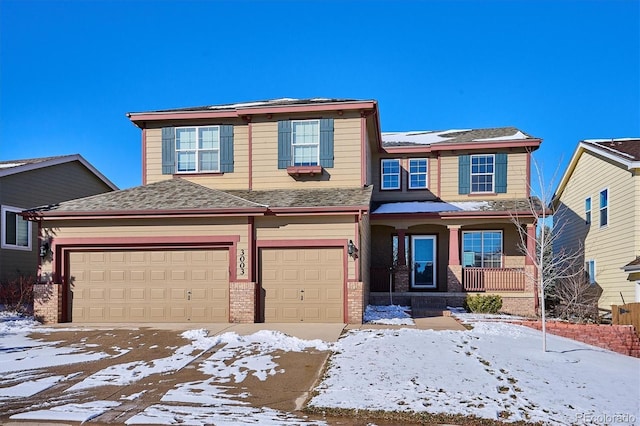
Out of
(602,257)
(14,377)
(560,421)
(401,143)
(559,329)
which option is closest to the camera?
(560,421)

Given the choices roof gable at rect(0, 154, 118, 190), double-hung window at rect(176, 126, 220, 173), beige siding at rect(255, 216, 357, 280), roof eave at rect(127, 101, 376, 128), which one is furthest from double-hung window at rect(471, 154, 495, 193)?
roof gable at rect(0, 154, 118, 190)

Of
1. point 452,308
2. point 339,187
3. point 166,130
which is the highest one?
point 166,130

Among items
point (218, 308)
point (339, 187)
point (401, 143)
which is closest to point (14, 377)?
point (218, 308)

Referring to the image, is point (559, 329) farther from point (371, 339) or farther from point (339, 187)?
point (339, 187)

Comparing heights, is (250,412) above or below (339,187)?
below

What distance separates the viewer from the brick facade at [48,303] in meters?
13.6

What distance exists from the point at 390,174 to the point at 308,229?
7739 millimetres

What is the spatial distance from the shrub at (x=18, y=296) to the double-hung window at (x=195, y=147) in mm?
6075

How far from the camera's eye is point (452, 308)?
16906 millimetres

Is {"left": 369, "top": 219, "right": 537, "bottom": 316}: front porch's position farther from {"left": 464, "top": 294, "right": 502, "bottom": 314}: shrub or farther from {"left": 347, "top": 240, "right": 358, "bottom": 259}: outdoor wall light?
{"left": 347, "top": 240, "right": 358, "bottom": 259}: outdoor wall light

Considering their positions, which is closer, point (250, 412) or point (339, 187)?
point (250, 412)

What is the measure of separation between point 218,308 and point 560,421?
9.19m

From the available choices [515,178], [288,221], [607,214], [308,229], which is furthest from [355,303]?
[607,214]

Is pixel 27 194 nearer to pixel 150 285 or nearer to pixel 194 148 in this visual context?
pixel 194 148
